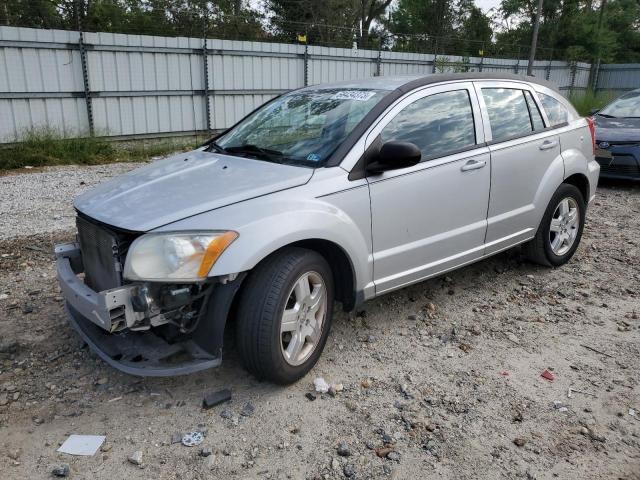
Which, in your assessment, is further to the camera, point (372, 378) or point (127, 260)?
point (372, 378)

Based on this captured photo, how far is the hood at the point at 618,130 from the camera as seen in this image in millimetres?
8164

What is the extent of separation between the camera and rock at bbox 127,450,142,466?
8.45 feet

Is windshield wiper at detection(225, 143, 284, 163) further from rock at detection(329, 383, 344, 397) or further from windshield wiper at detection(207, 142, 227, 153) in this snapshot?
rock at detection(329, 383, 344, 397)

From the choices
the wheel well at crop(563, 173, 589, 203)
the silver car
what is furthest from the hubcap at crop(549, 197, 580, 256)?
the silver car

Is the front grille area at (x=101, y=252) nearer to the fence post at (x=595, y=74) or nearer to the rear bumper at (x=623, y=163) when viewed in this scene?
the rear bumper at (x=623, y=163)

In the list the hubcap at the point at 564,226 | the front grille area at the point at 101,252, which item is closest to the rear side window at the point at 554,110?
the hubcap at the point at 564,226

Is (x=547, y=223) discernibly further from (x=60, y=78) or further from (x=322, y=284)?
(x=60, y=78)

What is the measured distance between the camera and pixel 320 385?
3.21m

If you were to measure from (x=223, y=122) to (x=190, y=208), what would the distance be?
10380mm

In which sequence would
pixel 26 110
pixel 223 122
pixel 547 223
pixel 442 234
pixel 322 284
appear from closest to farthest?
pixel 322 284 < pixel 442 234 < pixel 547 223 < pixel 26 110 < pixel 223 122

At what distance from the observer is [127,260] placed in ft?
8.89

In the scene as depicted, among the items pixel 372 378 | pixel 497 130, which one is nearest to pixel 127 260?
pixel 372 378

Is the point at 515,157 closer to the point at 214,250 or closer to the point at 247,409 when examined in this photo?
the point at 214,250

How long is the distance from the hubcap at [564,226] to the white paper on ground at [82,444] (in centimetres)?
396
